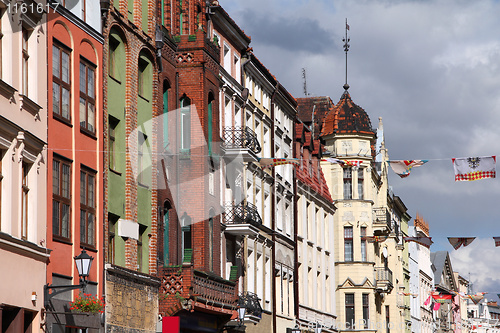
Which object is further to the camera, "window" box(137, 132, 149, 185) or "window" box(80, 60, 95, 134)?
"window" box(137, 132, 149, 185)

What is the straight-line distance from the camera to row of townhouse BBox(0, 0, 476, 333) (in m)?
23.6

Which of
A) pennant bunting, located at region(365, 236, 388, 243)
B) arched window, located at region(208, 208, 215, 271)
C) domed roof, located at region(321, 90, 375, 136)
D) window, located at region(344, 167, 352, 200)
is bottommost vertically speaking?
arched window, located at region(208, 208, 215, 271)

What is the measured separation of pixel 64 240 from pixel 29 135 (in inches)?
124

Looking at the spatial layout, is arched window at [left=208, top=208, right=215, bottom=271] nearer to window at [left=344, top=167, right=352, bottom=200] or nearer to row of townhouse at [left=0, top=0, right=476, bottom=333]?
row of townhouse at [left=0, top=0, right=476, bottom=333]

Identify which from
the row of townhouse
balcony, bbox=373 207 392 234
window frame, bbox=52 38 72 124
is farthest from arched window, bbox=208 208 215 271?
balcony, bbox=373 207 392 234

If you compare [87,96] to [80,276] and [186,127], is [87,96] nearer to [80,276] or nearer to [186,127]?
[80,276]

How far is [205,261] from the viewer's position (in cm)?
3547

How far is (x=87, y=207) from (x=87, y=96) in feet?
10.2

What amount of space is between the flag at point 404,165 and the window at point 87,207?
10.5 m

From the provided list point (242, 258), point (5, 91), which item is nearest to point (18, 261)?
point (5, 91)

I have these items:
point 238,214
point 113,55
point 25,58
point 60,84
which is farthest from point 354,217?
point 25,58

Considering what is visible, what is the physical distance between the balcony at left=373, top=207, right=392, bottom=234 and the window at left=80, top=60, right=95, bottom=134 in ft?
126

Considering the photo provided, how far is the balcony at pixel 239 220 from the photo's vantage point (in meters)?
39.5

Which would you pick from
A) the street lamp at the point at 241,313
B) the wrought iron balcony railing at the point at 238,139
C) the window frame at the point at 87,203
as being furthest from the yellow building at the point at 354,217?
the window frame at the point at 87,203
